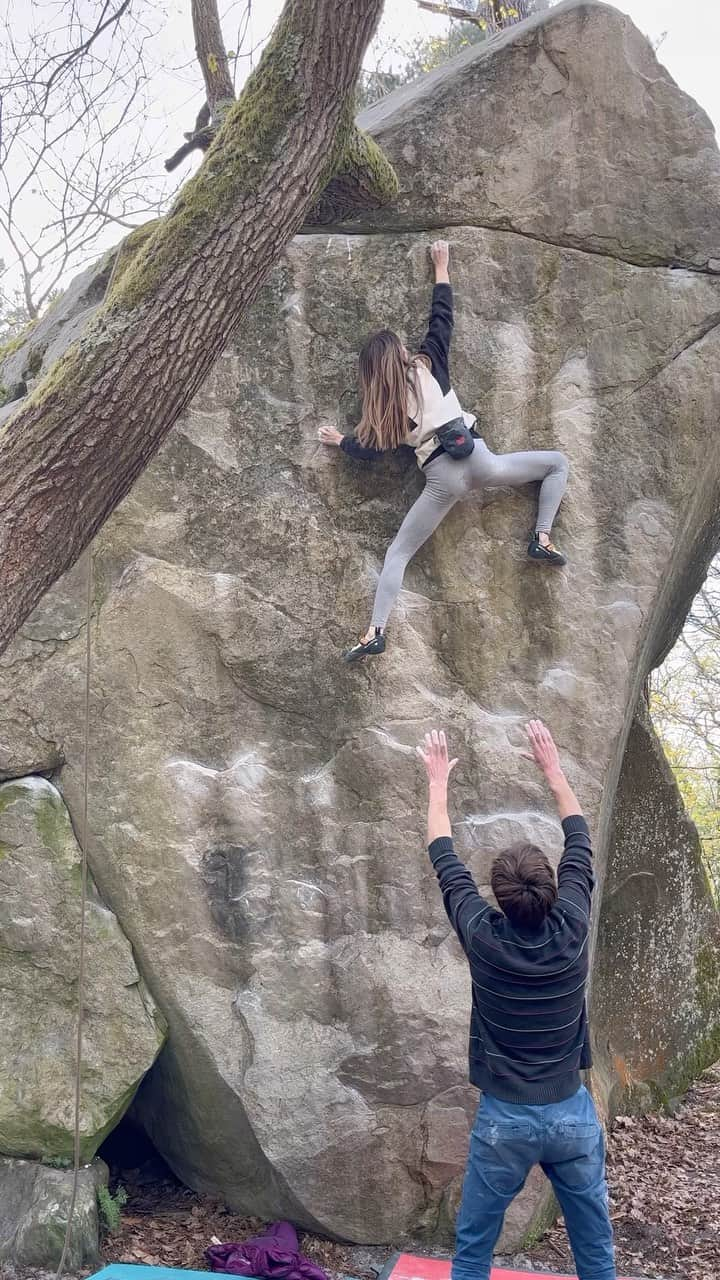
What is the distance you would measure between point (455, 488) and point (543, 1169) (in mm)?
3051

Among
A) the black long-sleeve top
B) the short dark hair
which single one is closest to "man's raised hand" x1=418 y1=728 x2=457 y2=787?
the short dark hair

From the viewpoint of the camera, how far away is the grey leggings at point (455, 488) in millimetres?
5184

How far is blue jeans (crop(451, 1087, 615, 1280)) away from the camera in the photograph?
3236mm

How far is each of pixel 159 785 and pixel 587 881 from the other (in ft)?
8.27

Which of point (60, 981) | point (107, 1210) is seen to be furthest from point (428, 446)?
point (107, 1210)

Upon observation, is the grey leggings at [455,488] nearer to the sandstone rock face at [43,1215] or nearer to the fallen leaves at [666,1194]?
the sandstone rock face at [43,1215]

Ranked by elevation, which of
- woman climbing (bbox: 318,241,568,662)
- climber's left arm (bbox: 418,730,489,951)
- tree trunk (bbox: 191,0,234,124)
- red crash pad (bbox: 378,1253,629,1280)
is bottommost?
red crash pad (bbox: 378,1253,629,1280)

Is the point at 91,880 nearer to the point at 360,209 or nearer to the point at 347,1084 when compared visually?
the point at 347,1084

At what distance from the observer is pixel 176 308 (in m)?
3.65

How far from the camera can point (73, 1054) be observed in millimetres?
5250

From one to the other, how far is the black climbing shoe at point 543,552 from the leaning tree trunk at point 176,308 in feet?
6.65

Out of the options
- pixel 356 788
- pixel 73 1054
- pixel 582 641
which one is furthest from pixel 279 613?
pixel 73 1054

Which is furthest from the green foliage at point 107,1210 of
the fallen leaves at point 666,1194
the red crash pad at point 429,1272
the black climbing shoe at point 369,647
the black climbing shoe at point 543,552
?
the black climbing shoe at point 543,552

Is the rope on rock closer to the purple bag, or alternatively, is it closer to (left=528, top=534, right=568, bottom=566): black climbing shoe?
the purple bag
